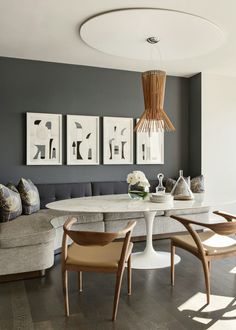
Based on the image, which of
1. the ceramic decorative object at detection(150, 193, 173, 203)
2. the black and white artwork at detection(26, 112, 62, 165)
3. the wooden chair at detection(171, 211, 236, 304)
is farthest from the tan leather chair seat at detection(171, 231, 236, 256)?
the black and white artwork at detection(26, 112, 62, 165)

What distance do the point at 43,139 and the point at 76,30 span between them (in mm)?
1669

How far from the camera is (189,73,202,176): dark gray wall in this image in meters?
5.20

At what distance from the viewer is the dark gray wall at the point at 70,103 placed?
433 cm

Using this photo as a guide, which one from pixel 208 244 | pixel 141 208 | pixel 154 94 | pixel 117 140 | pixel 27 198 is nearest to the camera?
pixel 208 244

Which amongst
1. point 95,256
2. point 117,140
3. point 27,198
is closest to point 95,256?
point 95,256

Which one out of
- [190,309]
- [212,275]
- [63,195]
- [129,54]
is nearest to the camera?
[190,309]

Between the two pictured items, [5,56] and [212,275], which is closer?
[212,275]

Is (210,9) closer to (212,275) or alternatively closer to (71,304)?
(212,275)

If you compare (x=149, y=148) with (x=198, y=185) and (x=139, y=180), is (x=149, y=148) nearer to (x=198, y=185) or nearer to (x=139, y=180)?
(x=198, y=185)

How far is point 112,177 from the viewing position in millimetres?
4926

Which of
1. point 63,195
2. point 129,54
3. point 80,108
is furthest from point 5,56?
point 63,195

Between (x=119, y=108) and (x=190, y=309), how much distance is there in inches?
131

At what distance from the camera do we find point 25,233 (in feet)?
9.50

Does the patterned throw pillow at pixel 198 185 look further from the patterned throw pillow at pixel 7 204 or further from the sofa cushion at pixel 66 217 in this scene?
the patterned throw pillow at pixel 7 204
